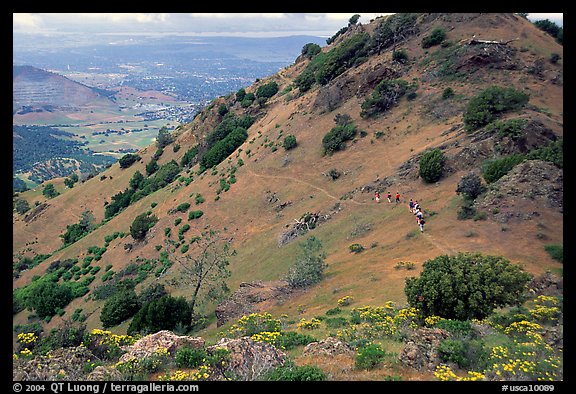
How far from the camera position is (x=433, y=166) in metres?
26.3

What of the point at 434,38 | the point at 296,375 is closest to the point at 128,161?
the point at 434,38

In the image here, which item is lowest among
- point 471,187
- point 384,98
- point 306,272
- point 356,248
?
point 306,272

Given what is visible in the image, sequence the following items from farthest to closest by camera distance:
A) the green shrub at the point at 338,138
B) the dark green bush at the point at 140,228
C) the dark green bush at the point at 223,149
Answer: the dark green bush at the point at 223,149 → the dark green bush at the point at 140,228 → the green shrub at the point at 338,138

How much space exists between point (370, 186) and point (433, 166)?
563 cm

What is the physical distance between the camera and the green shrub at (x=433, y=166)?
2630 centimetres

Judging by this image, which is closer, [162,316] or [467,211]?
[162,316]

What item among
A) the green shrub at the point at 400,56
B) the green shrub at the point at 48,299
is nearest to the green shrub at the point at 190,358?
the green shrub at the point at 48,299

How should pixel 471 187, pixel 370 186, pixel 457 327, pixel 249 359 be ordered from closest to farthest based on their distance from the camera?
pixel 249 359 → pixel 457 327 → pixel 471 187 → pixel 370 186

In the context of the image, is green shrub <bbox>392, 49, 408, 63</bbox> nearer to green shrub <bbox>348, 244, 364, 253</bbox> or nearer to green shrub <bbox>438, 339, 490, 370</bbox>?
green shrub <bbox>348, 244, 364, 253</bbox>

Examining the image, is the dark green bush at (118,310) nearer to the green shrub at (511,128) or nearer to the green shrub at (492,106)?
the green shrub at (511,128)

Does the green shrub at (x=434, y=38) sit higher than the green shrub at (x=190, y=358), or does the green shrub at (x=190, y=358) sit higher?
the green shrub at (x=434, y=38)

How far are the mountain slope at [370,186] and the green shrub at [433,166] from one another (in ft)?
1.53

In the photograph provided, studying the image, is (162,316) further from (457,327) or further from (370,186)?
(370,186)
